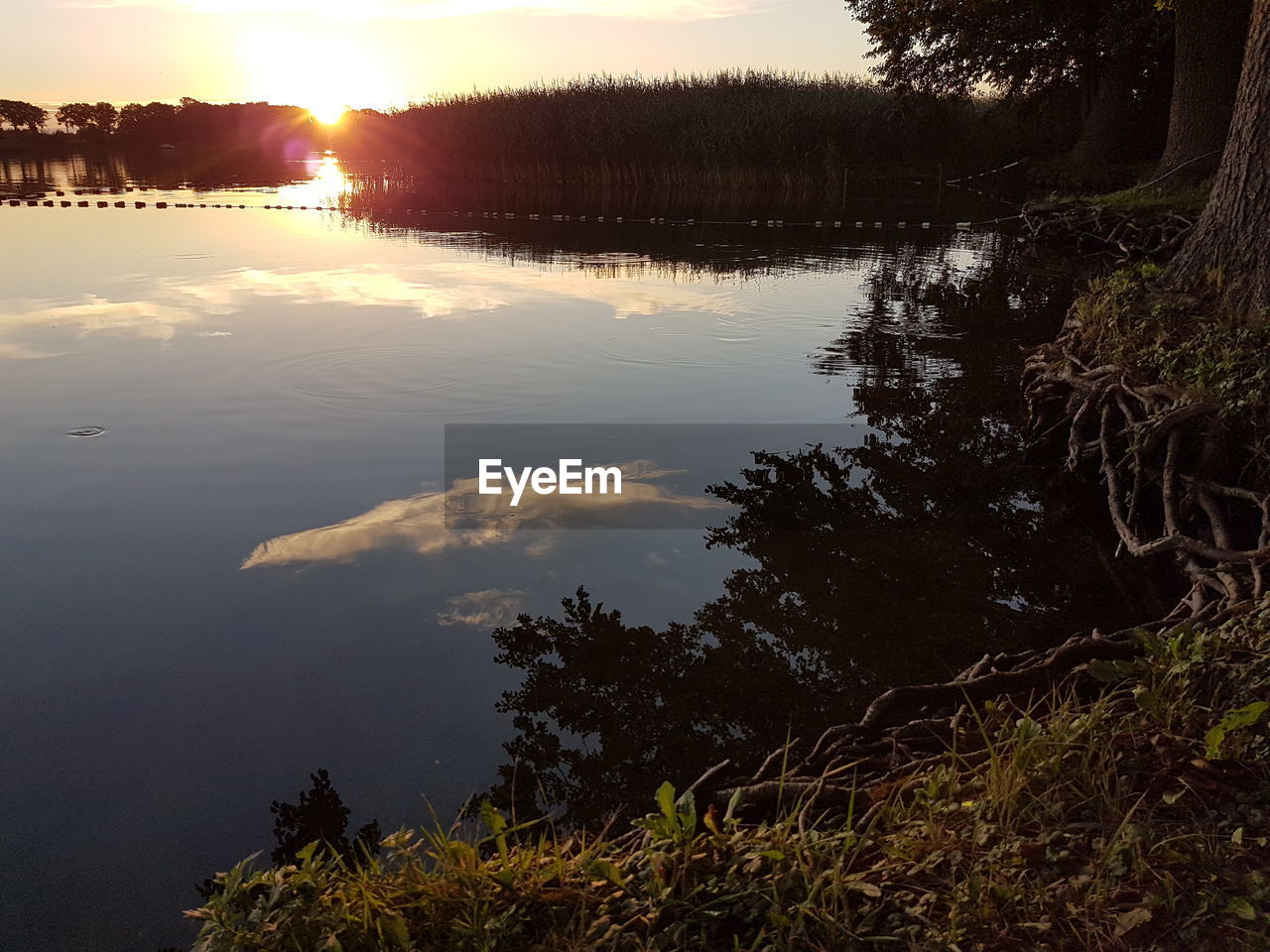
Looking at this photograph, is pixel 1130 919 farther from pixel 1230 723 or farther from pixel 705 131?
pixel 705 131

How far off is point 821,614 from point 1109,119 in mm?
28311

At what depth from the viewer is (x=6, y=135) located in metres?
56.8

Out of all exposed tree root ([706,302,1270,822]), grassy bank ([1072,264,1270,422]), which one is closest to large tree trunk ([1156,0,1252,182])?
grassy bank ([1072,264,1270,422])

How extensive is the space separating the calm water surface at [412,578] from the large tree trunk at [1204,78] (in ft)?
34.6

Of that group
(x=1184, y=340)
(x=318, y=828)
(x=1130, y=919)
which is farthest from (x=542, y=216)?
(x=1130, y=919)

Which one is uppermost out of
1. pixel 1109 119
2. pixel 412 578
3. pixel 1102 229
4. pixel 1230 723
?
pixel 1109 119

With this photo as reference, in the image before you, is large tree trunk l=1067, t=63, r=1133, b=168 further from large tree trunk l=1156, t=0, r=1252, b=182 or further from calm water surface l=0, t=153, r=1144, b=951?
calm water surface l=0, t=153, r=1144, b=951

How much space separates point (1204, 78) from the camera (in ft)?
58.0

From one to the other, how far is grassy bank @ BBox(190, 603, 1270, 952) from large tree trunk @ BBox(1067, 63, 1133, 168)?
94.5ft

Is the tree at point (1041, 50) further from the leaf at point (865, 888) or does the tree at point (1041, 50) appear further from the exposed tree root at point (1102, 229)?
the leaf at point (865, 888)

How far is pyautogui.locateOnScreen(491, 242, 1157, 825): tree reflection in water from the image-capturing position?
3664 mm

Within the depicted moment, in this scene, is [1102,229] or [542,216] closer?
[1102,229]

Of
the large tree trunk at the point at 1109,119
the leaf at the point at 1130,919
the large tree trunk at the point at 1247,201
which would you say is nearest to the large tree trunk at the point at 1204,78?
the large tree trunk at the point at 1109,119

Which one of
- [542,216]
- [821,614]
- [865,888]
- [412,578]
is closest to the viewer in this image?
[865,888]
